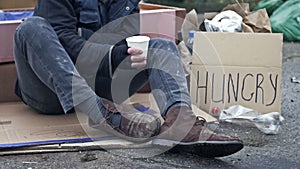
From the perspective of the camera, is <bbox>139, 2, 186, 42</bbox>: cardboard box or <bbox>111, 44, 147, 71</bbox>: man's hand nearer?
<bbox>111, 44, 147, 71</bbox>: man's hand

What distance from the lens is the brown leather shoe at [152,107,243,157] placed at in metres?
2.36

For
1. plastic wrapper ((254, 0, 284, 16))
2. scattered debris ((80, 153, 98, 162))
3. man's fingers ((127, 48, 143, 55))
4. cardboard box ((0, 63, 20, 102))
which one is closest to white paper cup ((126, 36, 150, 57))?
man's fingers ((127, 48, 143, 55))

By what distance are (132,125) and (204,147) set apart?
330 mm

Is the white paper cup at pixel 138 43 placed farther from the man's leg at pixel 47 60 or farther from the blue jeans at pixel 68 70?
the man's leg at pixel 47 60

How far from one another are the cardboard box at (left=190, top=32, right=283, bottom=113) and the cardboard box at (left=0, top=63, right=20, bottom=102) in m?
0.93

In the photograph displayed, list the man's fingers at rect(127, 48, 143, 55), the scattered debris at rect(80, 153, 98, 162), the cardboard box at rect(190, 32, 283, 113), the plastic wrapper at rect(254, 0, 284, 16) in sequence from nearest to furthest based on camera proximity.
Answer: the scattered debris at rect(80, 153, 98, 162)
the man's fingers at rect(127, 48, 143, 55)
the cardboard box at rect(190, 32, 283, 113)
the plastic wrapper at rect(254, 0, 284, 16)

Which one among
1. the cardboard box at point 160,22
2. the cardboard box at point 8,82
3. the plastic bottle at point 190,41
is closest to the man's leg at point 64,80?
the cardboard box at point 8,82

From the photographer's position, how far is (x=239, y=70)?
3162mm

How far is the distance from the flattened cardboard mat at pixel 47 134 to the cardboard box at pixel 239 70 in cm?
17

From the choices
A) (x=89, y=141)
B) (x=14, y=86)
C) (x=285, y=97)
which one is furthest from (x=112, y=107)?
(x=285, y=97)

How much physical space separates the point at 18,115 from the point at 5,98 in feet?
0.98

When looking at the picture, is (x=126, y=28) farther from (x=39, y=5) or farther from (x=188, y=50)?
(x=188, y=50)

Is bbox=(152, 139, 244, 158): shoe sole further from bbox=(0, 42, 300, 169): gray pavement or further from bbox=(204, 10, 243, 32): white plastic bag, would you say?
bbox=(204, 10, 243, 32): white plastic bag

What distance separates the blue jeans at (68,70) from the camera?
2.57m
